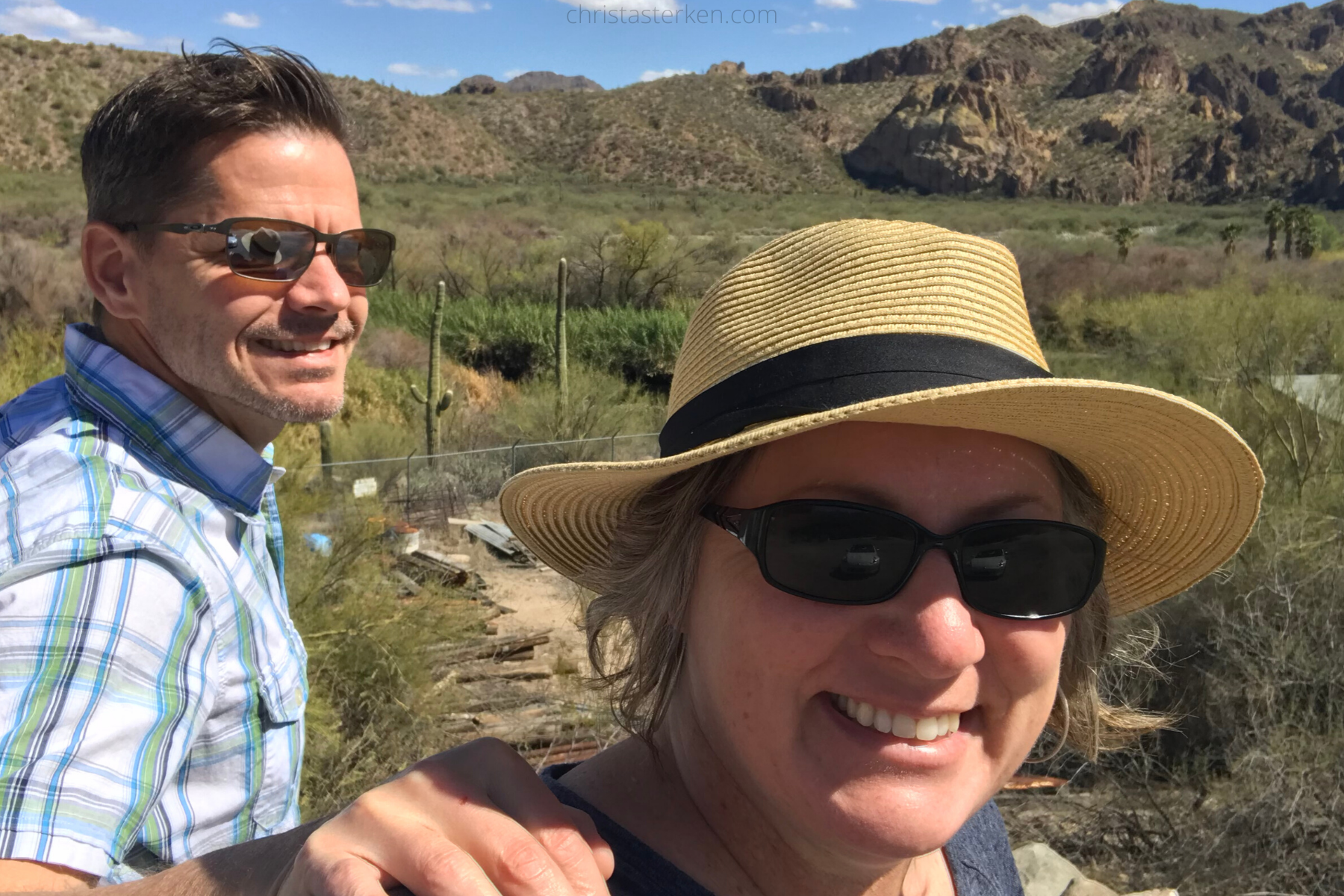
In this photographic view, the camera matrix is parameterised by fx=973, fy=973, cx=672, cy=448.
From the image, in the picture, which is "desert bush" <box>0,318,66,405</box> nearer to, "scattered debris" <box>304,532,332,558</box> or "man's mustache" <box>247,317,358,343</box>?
"man's mustache" <box>247,317,358,343</box>

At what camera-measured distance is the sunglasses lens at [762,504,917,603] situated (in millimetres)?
1184

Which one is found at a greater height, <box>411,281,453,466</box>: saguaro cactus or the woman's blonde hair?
the woman's blonde hair

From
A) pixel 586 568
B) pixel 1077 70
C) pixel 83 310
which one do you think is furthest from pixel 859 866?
pixel 1077 70

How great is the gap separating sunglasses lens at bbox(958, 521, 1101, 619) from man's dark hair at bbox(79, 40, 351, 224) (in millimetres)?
1890

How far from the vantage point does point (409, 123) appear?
53156mm

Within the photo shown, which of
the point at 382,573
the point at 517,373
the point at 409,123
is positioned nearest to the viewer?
the point at 382,573

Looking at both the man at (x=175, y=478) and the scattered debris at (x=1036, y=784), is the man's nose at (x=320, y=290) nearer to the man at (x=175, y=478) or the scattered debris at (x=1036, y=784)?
the man at (x=175, y=478)

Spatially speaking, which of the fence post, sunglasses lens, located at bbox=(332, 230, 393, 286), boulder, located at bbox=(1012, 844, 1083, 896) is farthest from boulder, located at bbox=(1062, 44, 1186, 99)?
sunglasses lens, located at bbox=(332, 230, 393, 286)

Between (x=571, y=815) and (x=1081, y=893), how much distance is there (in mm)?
3861

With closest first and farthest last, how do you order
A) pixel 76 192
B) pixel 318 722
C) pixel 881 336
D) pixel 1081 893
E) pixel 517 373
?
pixel 881 336, pixel 1081 893, pixel 318 722, pixel 517 373, pixel 76 192

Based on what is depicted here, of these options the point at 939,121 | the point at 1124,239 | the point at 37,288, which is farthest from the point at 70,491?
the point at 939,121

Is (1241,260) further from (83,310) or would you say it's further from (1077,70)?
(1077,70)

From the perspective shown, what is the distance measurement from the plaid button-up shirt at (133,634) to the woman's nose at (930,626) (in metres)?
1.08

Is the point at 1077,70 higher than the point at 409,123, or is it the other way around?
the point at 1077,70
